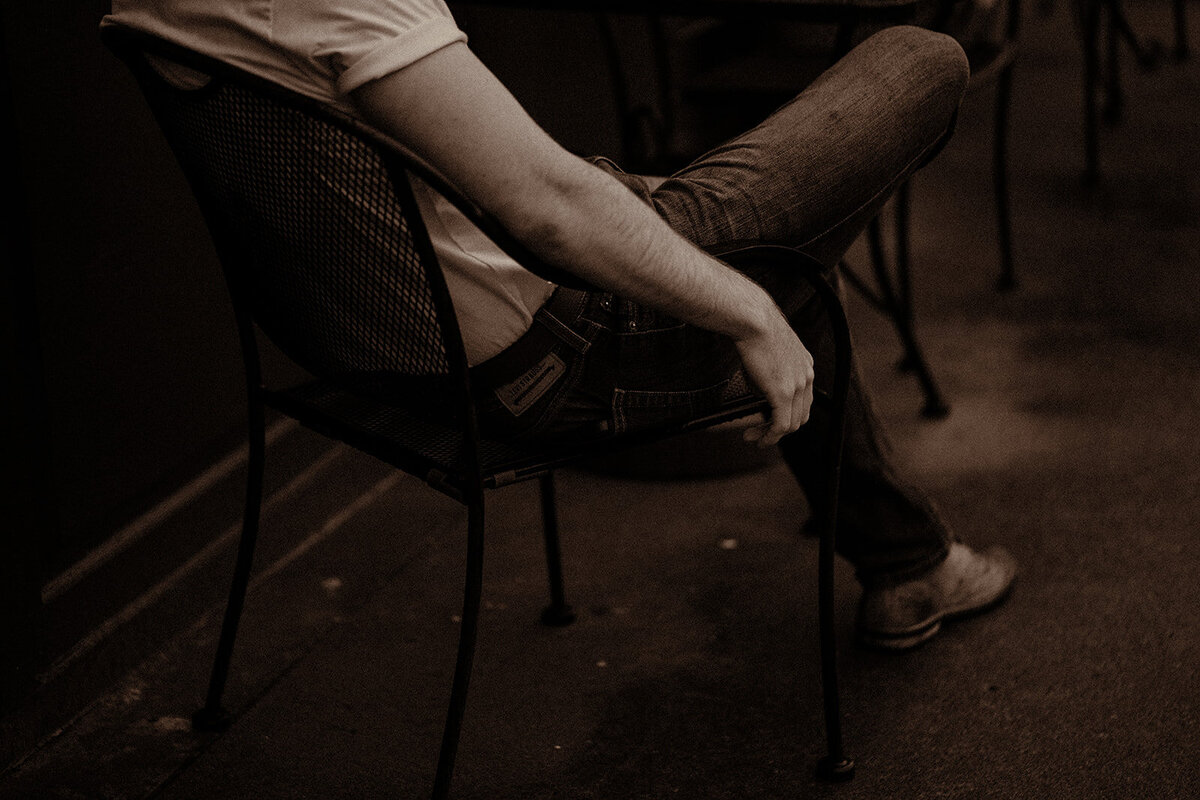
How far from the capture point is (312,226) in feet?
4.07

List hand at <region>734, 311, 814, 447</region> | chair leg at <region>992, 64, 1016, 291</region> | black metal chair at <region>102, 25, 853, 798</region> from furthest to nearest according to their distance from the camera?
chair leg at <region>992, 64, 1016, 291</region> → hand at <region>734, 311, 814, 447</region> → black metal chair at <region>102, 25, 853, 798</region>

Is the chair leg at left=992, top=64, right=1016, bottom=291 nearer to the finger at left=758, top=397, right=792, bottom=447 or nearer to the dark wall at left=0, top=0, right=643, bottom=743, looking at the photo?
the dark wall at left=0, top=0, right=643, bottom=743

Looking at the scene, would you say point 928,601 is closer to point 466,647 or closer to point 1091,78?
point 466,647

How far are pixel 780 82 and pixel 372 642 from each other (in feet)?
4.23

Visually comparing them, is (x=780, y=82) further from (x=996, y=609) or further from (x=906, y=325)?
(x=996, y=609)

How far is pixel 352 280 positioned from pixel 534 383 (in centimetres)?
21

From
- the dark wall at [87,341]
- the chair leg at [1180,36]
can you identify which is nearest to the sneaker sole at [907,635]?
the dark wall at [87,341]

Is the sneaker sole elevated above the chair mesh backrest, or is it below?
below

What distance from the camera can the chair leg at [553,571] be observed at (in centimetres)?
188

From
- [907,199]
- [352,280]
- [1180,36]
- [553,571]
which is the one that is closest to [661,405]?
[352,280]

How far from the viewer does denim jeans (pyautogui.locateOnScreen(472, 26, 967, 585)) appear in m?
1.31

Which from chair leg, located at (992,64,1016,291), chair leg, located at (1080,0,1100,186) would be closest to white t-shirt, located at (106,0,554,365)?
chair leg, located at (992,64,1016,291)

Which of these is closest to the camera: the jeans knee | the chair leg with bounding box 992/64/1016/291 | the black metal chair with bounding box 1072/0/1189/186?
the jeans knee

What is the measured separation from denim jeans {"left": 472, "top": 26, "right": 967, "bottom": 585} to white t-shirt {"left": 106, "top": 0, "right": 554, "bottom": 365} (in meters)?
0.05
